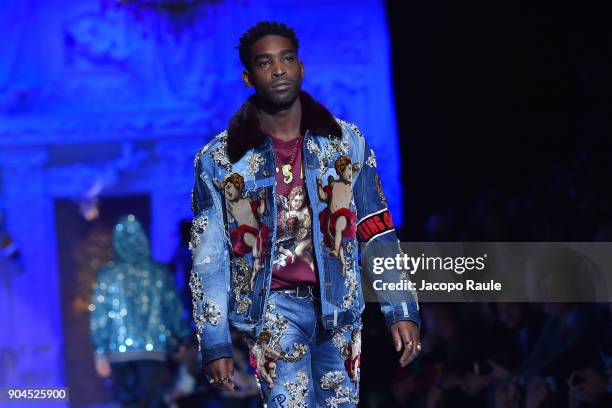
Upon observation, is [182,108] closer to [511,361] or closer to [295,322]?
[511,361]

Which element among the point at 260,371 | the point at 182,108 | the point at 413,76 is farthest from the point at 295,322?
the point at 182,108

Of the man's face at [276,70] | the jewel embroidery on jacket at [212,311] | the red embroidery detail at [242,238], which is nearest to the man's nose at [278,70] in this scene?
the man's face at [276,70]

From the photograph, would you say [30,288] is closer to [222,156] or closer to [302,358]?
[222,156]

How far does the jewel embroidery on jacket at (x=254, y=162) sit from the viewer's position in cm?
345

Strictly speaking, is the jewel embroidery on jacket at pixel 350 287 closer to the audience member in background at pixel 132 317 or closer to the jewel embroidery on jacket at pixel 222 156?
the jewel embroidery on jacket at pixel 222 156

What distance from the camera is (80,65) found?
6902 millimetres

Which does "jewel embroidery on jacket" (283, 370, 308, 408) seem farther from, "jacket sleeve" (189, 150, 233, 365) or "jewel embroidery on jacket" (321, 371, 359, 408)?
"jacket sleeve" (189, 150, 233, 365)

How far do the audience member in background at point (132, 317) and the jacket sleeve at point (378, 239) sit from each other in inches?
119

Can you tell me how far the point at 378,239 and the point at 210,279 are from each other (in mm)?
534

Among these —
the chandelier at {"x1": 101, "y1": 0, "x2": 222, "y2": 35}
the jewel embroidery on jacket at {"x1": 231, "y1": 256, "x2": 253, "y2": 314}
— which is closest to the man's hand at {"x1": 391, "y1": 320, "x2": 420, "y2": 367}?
the jewel embroidery on jacket at {"x1": 231, "y1": 256, "x2": 253, "y2": 314}

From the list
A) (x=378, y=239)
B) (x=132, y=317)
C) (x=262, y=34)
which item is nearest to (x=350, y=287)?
(x=378, y=239)

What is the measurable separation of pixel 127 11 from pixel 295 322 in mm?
3791

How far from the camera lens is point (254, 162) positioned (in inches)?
136

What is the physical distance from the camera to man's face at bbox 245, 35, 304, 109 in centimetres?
340
